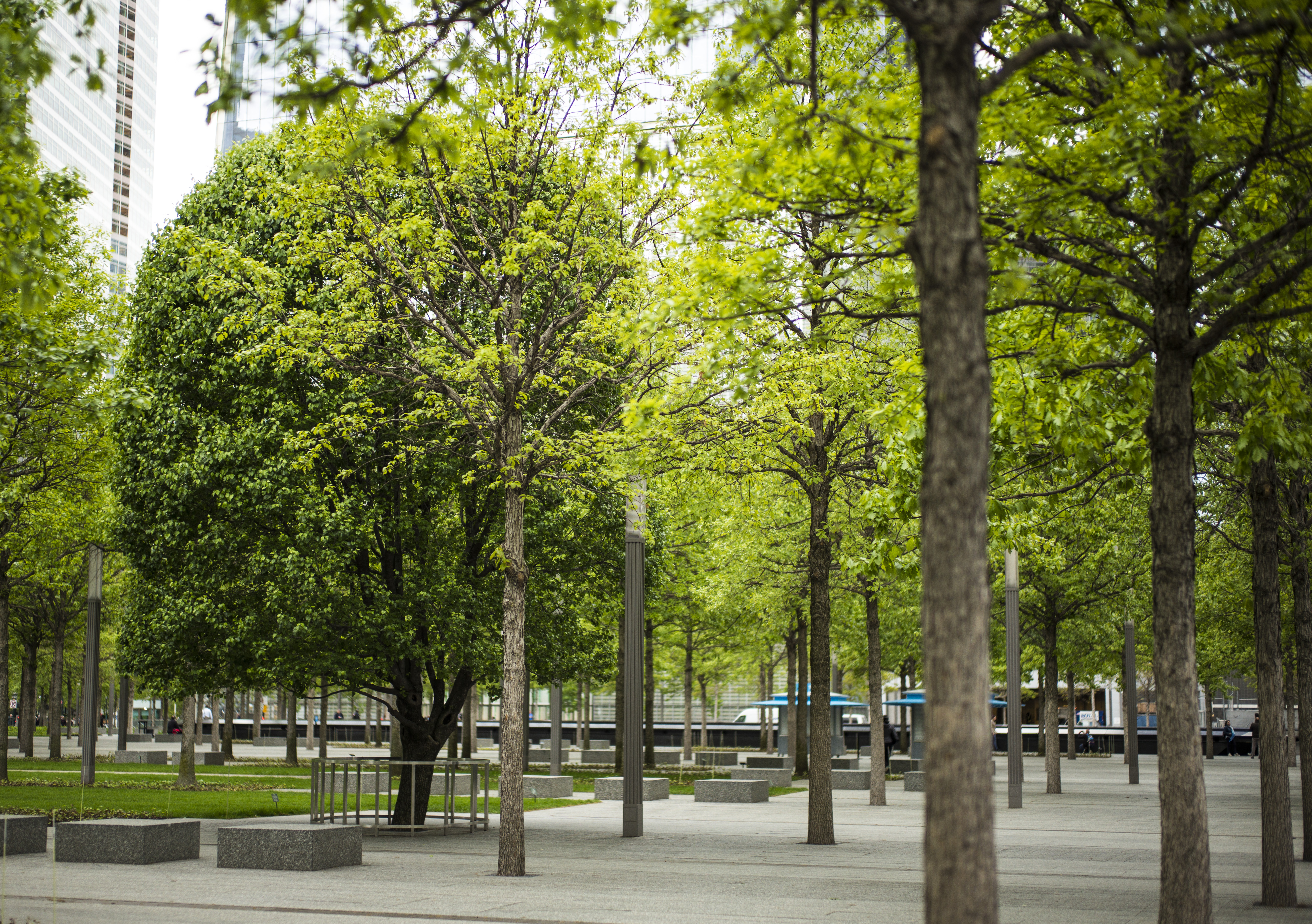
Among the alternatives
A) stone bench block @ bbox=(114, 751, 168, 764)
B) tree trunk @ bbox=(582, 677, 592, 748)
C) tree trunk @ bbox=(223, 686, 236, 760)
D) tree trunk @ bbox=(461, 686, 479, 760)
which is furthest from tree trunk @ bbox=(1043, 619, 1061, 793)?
stone bench block @ bbox=(114, 751, 168, 764)

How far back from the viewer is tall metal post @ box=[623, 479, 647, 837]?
639 inches

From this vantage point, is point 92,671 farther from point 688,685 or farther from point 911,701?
point 911,701

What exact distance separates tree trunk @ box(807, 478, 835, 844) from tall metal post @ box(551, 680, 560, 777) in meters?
13.8

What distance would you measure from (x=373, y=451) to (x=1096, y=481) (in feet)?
32.6

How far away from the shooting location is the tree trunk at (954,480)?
4.36m

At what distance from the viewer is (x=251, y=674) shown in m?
17.6

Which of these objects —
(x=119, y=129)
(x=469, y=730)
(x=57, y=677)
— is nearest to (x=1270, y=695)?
(x=469, y=730)

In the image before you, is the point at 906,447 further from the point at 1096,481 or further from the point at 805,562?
the point at 805,562

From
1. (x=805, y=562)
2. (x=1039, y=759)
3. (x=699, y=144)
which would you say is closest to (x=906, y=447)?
(x=699, y=144)

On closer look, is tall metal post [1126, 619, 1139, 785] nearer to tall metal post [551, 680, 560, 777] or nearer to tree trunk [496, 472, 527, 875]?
tall metal post [551, 680, 560, 777]

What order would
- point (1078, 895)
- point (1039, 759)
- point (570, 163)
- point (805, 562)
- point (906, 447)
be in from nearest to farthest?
point (906, 447)
point (1078, 895)
point (570, 163)
point (805, 562)
point (1039, 759)

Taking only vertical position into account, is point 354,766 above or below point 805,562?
below

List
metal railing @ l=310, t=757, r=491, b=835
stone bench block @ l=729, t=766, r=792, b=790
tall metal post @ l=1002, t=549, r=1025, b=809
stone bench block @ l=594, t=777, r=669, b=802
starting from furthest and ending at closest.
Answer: stone bench block @ l=729, t=766, r=792, b=790
stone bench block @ l=594, t=777, r=669, b=802
tall metal post @ l=1002, t=549, r=1025, b=809
metal railing @ l=310, t=757, r=491, b=835

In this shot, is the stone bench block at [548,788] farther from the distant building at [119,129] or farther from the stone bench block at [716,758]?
the distant building at [119,129]
